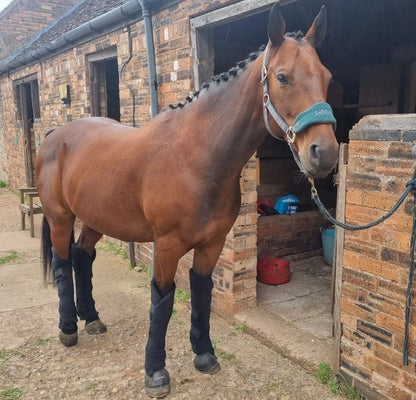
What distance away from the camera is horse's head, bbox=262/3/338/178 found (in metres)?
1.84

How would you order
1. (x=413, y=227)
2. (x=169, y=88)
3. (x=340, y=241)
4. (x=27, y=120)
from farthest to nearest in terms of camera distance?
(x=27, y=120)
(x=169, y=88)
(x=340, y=241)
(x=413, y=227)

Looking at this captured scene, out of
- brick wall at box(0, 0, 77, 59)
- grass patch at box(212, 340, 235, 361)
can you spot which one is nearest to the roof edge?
grass patch at box(212, 340, 235, 361)

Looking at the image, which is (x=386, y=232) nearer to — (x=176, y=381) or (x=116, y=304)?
(x=176, y=381)

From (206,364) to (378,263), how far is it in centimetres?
151

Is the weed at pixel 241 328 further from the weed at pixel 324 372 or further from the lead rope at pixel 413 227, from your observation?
the lead rope at pixel 413 227

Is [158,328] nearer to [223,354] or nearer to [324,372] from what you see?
[223,354]

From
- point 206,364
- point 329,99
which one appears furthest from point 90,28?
point 206,364

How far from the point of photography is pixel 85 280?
12.6 ft

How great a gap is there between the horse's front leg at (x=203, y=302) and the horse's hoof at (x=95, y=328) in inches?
42.9

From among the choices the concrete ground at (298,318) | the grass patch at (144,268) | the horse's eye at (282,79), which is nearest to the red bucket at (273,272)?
the concrete ground at (298,318)

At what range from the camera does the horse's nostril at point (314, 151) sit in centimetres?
182

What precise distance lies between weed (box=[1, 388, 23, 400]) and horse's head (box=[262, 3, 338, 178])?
8.38 feet

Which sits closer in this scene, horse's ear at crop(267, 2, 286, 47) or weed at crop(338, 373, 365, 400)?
horse's ear at crop(267, 2, 286, 47)

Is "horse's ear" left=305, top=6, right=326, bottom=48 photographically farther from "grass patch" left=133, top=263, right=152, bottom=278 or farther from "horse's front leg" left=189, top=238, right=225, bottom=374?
"grass patch" left=133, top=263, right=152, bottom=278
